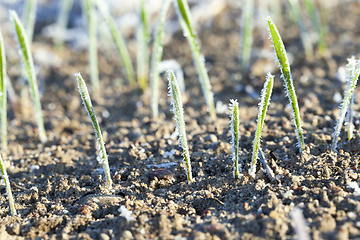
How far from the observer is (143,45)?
1.93 meters

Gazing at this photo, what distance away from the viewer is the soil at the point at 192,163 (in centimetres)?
90

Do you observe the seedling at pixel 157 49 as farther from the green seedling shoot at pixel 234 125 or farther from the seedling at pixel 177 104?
the green seedling shoot at pixel 234 125

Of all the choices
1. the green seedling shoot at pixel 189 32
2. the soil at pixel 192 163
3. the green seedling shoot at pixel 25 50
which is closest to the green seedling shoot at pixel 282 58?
the soil at pixel 192 163

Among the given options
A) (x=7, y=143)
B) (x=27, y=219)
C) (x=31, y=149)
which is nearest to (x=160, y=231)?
(x=27, y=219)

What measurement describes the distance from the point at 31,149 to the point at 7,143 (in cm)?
18

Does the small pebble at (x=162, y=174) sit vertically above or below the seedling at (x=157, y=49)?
below

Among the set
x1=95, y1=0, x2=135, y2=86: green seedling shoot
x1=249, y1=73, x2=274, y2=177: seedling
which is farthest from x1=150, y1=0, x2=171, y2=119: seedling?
x1=249, y1=73, x2=274, y2=177: seedling

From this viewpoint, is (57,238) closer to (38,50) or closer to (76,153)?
(76,153)

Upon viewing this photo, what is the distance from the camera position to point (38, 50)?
102 inches

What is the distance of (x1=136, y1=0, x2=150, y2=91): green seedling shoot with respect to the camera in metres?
1.83

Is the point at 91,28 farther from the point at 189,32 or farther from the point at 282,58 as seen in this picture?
the point at 282,58

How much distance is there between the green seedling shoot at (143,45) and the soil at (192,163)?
0.35 feet

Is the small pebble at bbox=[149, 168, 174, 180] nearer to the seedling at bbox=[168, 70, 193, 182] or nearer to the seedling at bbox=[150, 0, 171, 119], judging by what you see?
the seedling at bbox=[168, 70, 193, 182]

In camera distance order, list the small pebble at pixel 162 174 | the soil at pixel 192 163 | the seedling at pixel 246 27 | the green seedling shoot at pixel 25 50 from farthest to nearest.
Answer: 1. the seedling at pixel 246 27
2. the green seedling shoot at pixel 25 50
3. the small pebble at pixel 162 174
4. the soil at pixel 192 163
